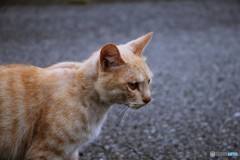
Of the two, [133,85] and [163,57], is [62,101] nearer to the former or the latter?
[133,85]

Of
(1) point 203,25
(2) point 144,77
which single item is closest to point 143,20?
(1) point 203,25

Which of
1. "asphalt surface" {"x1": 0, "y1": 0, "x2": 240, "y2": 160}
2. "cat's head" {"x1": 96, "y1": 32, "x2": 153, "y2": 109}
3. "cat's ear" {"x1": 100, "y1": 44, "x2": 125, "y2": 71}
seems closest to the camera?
"cat's ear" {"x1": 100, "y1": 44, "x2": 125, "y2": 71}

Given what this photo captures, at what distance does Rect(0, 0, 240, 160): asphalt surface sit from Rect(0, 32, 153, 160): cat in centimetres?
88

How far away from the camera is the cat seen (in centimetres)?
259

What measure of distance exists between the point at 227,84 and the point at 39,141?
A: 3859mm

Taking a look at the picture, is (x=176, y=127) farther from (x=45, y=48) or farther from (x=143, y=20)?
(x=143, y=20)

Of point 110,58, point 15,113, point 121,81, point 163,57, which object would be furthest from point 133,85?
point 163,57

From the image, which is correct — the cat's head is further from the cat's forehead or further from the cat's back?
the cat's back

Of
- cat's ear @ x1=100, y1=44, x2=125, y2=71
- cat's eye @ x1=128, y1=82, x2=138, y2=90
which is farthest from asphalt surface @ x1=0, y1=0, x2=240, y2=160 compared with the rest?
cat's ear @ x1=100, y1=44, x2=125, y2=71

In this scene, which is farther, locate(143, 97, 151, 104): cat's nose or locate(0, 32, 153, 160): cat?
locate(143, 97, 151, 104): cat's nose

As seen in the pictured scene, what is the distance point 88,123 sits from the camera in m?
2.70

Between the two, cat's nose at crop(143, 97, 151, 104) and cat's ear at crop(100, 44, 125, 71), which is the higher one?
cat's ear at crop(100, 44, 125, 71)

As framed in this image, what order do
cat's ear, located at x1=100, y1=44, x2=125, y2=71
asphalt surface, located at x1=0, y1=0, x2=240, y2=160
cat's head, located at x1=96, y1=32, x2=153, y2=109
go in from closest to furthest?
cat's ear, located at x1=100, y1=44, x2=125, y2=71
cat's head, located at x1=96, y1=32, x2=153, y2=109
asphalt surface, located at x1=0, y1=0, x2=240, y2=160

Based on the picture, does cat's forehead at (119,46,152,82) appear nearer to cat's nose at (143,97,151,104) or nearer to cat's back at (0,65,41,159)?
cat's nose at (143,97,151,104)
